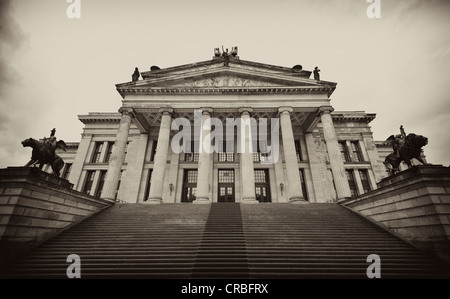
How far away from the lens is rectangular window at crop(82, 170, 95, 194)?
26.2 meters

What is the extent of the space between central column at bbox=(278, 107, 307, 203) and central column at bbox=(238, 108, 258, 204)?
3.35m

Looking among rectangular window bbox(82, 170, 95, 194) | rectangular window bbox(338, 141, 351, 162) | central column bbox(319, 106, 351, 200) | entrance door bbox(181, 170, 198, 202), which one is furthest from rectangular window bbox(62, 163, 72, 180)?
rectangular window bbox(338, 141, 351, 162)

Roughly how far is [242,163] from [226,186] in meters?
5.66

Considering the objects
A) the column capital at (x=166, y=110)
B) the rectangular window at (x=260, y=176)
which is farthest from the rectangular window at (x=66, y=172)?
the rectangular window at (x=260, y=176)

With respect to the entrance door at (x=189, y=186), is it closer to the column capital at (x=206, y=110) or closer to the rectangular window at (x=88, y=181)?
the column capital at (x=206, y=110)

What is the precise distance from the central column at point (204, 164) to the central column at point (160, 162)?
342cm

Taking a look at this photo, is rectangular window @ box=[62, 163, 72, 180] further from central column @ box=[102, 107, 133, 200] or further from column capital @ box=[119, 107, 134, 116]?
column capital @ box=[119, 107, 134, 116]

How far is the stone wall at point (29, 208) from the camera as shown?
27.8 ft

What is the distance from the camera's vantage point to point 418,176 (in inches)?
356

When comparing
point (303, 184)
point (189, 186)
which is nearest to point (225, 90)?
point (189, 186)

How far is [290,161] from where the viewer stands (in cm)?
1964
